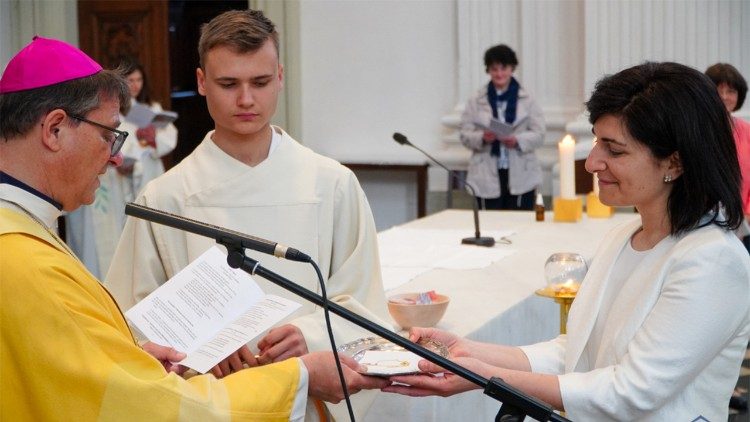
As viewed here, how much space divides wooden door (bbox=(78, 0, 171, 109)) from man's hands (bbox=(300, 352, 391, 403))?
8034mm

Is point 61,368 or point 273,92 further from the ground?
point 273,92

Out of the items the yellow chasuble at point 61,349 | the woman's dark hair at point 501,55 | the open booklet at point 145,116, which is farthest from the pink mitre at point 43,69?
the woman's dark hair at point 501,55

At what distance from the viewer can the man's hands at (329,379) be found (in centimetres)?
219

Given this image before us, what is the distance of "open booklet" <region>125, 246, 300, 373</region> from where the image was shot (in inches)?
88.5

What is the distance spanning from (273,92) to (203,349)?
716 millimetres

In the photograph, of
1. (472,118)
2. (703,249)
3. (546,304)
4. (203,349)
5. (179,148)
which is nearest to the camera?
(703,249)

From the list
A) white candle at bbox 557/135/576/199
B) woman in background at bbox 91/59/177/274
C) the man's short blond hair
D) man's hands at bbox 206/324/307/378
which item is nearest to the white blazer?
man's hands at bbox 206/324/307/378

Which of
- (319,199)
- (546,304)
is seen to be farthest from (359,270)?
(546,304)

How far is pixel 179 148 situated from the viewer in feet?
40.1

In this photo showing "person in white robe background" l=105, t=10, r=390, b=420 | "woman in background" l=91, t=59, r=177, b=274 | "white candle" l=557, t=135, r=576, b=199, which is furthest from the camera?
"woman in background" l=91, t=59, r=177, b=274

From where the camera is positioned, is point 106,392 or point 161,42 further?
point 161,42

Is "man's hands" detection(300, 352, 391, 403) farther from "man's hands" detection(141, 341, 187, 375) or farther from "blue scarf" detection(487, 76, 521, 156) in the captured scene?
"blue scarf" detection(487, 76, 521, 156)

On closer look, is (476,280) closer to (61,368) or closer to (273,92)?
(273,92)

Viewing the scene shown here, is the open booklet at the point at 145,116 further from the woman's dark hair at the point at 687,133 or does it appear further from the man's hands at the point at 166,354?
the woman's dark hair at the point at 687,133
